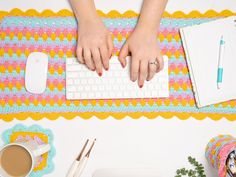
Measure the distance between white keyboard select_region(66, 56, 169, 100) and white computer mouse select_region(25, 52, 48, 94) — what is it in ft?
0.23

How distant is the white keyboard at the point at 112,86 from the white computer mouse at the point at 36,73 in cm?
7

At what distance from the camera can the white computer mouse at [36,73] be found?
82 centimetres

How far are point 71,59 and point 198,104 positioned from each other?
344 mm

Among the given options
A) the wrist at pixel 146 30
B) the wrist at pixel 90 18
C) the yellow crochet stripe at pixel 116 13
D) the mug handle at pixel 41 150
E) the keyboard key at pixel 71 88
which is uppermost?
the yellow crochet stripe at pixel 116 13

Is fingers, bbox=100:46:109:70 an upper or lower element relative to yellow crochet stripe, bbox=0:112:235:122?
upper

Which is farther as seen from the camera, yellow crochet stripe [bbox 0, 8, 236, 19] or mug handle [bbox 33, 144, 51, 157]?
yellow crochet stripe [bbox 0, 8, 236, 19]

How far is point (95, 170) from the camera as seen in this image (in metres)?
0.81

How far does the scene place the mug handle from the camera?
2.43 ft

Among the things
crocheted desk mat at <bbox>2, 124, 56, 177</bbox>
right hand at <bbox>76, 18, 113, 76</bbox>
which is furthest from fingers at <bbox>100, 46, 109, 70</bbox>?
crocheted desk mat at <bbox>2, 124, 56, 177</bbox>

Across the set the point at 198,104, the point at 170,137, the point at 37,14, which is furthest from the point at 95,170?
the point at 37,14

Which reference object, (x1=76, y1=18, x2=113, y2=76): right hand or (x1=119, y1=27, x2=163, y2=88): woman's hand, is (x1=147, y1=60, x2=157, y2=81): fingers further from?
(x1=76, y1=18, x2=113, y2=76): right hand

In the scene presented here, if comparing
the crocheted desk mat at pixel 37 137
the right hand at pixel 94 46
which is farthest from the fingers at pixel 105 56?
the crocheted desk mat at pixel 37 137

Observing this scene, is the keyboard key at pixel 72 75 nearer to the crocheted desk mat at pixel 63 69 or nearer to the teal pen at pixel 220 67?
the crocheted desk mat at pixel 63 69

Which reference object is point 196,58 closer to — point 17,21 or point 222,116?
point 222,116
